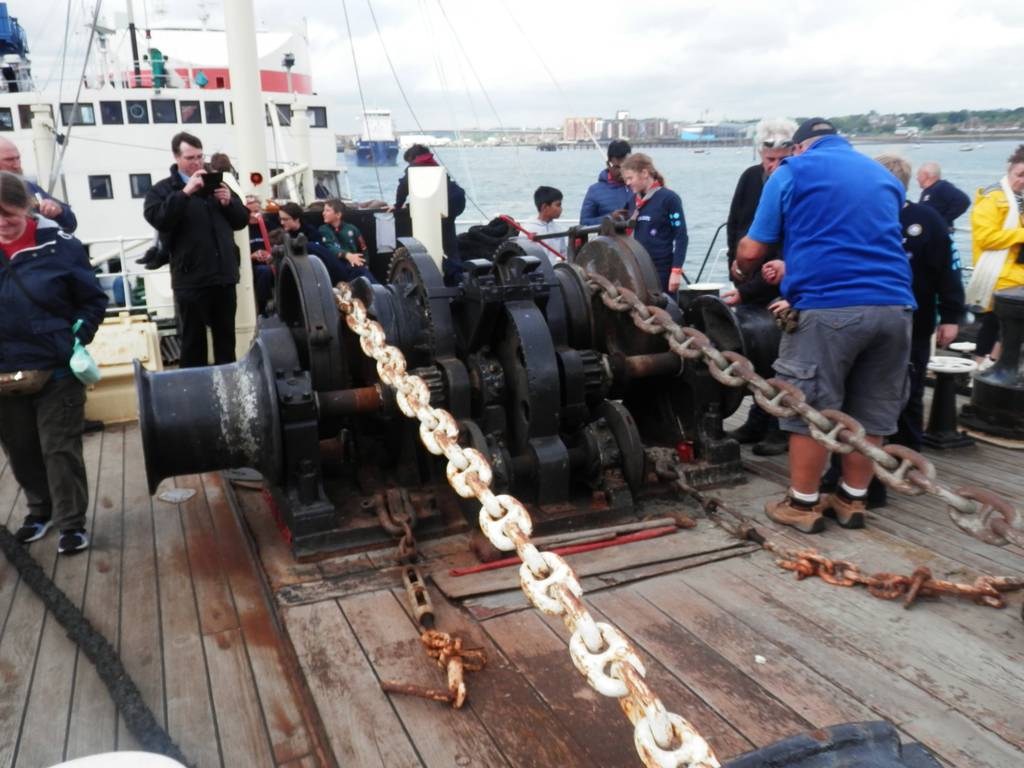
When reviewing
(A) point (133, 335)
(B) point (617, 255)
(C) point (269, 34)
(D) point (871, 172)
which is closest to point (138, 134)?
(C) point (269, 34)

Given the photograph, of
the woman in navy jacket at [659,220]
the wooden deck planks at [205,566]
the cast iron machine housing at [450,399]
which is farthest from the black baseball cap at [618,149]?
the wooden deck planks at [205,566]

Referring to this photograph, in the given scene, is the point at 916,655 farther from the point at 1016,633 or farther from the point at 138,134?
the point at 138,134

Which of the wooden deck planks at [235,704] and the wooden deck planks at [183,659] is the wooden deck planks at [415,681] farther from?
the wooden deck planks at [183,659]

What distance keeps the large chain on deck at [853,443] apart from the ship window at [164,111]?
17941 millimetres

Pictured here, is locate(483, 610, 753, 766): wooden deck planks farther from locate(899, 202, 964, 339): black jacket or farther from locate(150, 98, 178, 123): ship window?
locate(150, 98, 178, 123): ship window

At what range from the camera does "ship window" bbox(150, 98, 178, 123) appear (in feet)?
63.0

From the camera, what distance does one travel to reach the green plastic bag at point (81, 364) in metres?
3.77

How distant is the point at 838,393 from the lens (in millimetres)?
3725

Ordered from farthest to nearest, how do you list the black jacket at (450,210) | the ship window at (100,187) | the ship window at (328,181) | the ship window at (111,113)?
the ship window at (328,181)
the ship window at (100,187)
the ship window at (111,113)
the black jacket at (450,210)

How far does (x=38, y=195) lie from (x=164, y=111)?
1547cm

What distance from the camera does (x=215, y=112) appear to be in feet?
64.8

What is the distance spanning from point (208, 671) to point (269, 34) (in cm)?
2218

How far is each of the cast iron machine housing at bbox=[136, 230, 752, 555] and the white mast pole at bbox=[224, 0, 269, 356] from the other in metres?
1.86

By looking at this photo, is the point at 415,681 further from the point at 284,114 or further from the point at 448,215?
the point at 284,114
